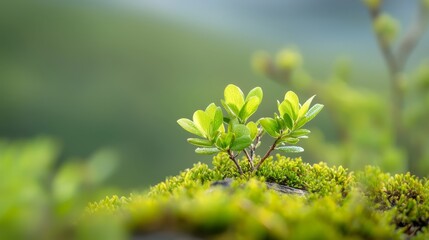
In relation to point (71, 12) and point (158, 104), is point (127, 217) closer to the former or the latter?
point (158, 104)

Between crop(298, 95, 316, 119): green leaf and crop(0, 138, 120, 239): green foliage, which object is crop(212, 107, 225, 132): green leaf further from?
crop(0, 138, 120, 239): green foliage

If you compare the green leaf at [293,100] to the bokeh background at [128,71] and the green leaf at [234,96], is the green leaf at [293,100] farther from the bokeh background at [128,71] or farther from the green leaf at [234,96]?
the bokeh background at [128,71]

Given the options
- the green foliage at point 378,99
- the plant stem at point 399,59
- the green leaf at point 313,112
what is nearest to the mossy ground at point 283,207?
the green leaf at point 313,112

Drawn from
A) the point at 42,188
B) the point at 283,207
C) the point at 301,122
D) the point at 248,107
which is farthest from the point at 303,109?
the point at 42,188

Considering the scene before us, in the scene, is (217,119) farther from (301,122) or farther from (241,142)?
(301,122)

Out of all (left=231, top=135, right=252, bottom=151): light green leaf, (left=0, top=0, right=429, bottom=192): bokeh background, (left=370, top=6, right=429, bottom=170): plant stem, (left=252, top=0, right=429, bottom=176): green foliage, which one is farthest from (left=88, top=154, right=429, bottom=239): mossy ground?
(left=0, top=0, right=429, bottom=192): bokeh background

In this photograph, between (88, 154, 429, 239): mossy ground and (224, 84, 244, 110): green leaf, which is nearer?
(88, 154, 429, 239): mossy ground
